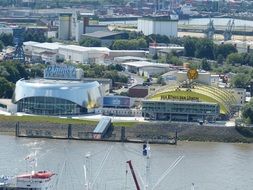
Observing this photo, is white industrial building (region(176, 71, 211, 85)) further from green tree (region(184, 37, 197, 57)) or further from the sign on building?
green tree (region(184, 37, 197, 57))

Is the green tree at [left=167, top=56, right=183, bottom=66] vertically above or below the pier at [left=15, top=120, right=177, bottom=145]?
below

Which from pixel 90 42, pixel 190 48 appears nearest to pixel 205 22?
pixel 90 42

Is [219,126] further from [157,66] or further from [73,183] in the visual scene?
[157,66]

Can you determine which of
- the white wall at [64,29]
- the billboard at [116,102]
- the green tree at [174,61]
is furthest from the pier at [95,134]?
the white wall at [64,29]

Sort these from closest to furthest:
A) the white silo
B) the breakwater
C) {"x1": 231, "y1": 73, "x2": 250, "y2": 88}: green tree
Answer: the breakwater < {"x1": 231, "y1": 73, "x2": 250, "y2": 88}: green tree < the white silo

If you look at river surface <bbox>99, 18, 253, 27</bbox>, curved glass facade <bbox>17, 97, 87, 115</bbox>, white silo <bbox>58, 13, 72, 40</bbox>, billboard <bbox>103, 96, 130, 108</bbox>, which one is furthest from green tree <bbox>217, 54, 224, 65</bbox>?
river surface <bbox>99, 18, 253, 27</bbox>

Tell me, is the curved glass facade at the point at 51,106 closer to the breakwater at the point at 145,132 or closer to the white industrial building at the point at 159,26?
the breakwater at the point at 145,132

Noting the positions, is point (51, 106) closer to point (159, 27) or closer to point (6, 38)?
point (6, 38)
